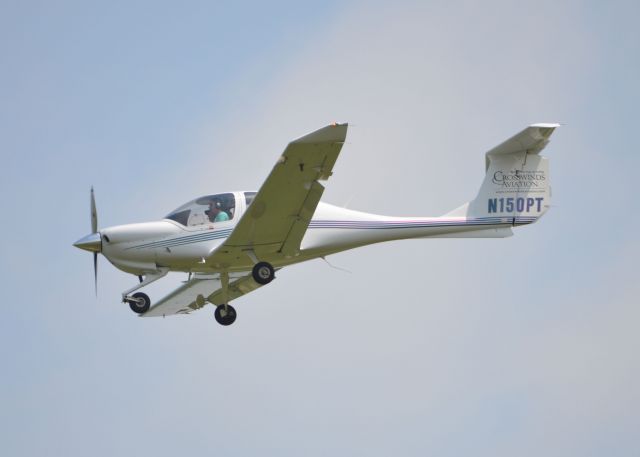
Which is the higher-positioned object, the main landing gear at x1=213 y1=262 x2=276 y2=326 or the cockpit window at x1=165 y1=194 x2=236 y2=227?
the cockpit window at x1=165 y1=194 x2=236 y2=227

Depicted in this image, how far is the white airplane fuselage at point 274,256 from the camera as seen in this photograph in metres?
18.6

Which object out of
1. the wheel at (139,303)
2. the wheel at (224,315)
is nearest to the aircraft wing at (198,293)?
the wheel at (224,315)

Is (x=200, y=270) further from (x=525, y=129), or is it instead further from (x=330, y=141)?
(x=525, y=129)

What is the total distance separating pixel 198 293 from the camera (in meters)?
21.1

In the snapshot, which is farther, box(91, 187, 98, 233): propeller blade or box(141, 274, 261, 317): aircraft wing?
box(141, 274, 261, 317): aircraft wing

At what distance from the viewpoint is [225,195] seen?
18.8 metres

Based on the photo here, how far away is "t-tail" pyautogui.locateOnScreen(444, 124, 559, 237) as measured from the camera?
20.3 metres

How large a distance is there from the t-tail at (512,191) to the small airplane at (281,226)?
2cm

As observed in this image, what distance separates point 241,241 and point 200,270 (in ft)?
4.42

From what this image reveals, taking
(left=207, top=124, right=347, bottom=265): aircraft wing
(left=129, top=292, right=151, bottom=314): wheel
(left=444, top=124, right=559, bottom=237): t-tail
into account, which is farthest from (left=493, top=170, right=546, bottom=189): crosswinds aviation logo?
(left=129, top=292, right=151, bottom=314): wheel

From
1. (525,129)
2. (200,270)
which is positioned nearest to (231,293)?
(200,270)

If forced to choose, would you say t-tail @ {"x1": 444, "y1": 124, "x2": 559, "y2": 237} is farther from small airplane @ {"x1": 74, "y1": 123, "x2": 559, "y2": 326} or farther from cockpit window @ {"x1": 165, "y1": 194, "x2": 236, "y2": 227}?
cockpit window @ {"x1": 165, "y1": 194, "x2": 236, "y2": 227}

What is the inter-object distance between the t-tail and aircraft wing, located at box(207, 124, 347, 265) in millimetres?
3514

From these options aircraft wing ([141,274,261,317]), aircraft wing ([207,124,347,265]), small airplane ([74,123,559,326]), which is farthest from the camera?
aircraft wing ([141,274,261,317])
